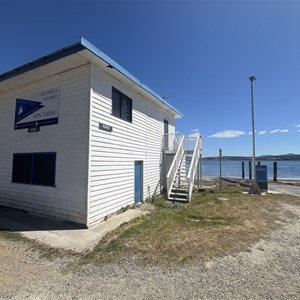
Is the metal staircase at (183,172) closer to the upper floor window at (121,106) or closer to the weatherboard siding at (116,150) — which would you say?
the weatherboard siding at (116,150)

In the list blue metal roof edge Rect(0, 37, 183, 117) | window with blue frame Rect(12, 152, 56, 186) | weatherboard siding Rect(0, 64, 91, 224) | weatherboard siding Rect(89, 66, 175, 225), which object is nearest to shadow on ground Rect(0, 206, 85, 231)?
weatherboard siding Rect(0, 64, 91, 224)

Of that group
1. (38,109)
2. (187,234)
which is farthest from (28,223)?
(187,234)

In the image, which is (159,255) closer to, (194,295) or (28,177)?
(194,295)

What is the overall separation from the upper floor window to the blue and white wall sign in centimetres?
217

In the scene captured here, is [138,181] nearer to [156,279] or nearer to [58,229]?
[58,229]

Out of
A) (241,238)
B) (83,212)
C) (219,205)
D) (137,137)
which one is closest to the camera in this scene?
(241,238)

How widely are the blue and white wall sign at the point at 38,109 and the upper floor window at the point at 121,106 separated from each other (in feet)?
7.12

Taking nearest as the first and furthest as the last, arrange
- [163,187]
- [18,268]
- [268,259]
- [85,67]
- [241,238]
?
[18,268] → [268,259] → [241,238] → [85,67] → [163,187]

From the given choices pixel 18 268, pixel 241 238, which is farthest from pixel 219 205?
pixel 18 268

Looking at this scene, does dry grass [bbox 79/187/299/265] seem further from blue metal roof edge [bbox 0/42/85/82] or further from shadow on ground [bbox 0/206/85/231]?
blue metal roof edge [bbox 0/42/85/82]

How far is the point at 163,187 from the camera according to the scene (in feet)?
45.1

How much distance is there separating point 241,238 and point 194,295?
114 inches

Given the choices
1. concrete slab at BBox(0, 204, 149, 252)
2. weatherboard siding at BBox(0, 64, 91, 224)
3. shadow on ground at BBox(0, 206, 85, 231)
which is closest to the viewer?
concrete slab at BBox(0, 204, 149, 252)

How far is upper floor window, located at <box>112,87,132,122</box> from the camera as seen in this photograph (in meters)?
8.69
